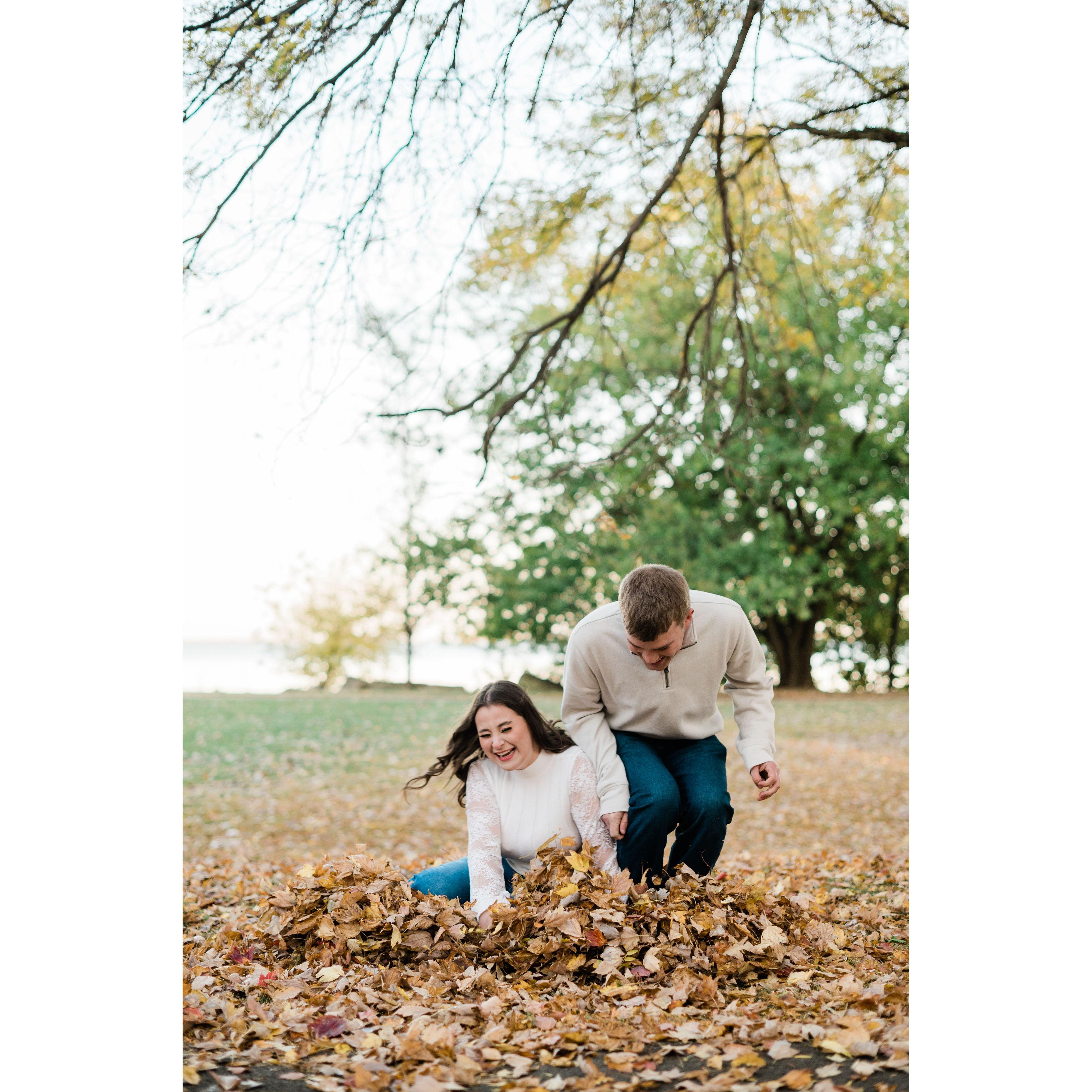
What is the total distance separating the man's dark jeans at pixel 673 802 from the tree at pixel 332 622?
17891mm

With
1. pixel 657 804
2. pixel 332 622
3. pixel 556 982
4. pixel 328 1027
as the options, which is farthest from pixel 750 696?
pixel 332 622

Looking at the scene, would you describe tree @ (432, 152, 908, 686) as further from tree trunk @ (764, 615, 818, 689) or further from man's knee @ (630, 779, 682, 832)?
man's knee @ (630, 779, 682, 832)

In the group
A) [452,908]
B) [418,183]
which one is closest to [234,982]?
[452,908]

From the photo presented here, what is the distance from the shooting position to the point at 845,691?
18484 mm

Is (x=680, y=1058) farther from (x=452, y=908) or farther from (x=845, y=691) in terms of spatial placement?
(x=845, y=691)

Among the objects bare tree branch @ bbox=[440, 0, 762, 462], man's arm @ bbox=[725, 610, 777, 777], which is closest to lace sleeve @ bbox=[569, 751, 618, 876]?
man's arm @ bbox=[725, 610, 777, 777]

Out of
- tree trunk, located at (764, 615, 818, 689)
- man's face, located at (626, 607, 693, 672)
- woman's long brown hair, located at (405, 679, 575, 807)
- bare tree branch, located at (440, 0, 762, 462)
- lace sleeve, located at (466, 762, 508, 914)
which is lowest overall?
tree trunk, located at (764, 615, 818, 689)

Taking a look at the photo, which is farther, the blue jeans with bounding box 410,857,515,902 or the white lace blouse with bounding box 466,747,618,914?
the blue jeans with bounding box 410,857,515,902

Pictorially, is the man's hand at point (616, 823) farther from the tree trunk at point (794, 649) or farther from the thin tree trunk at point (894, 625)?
the thin tree trunk at point (894, 625)

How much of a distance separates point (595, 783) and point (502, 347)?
2.35 m

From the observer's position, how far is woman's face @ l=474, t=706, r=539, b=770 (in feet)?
11.3

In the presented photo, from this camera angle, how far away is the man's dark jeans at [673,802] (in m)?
3.46

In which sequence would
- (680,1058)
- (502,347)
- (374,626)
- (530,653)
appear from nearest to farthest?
1. (680,1058)
2. (502,347)
3. (530,653)
4. (374,626)

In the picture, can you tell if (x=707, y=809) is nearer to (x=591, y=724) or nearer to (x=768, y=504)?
(x=591, y=724)
